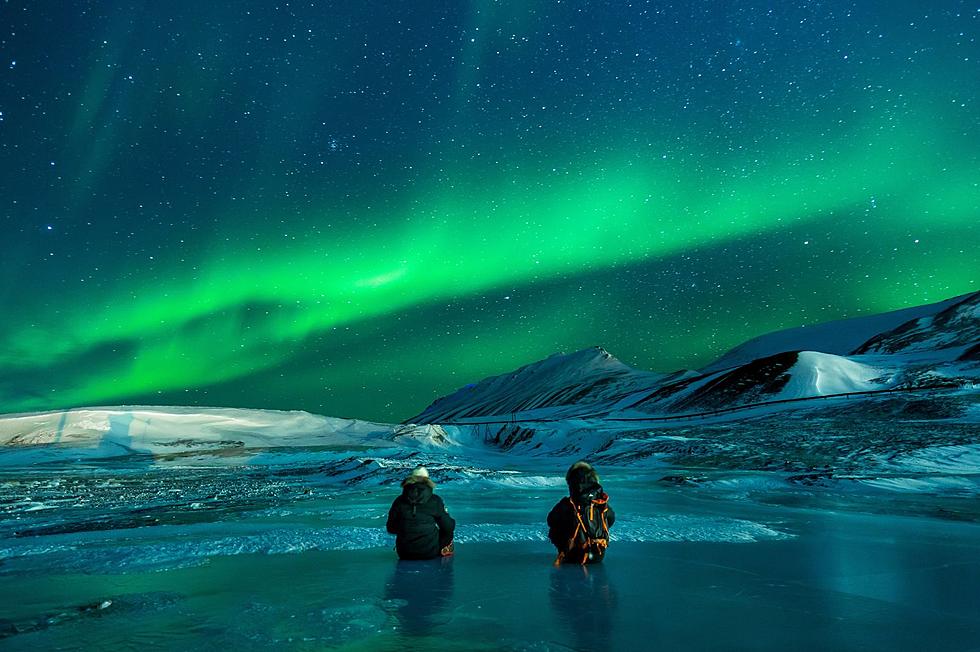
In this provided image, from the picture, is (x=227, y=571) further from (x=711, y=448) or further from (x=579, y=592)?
(x=711, y=448)

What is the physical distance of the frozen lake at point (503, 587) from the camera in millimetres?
5668

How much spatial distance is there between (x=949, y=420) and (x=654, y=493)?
2282 inches

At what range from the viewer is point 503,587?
25.1ft

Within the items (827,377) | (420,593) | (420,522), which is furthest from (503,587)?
(827,377)

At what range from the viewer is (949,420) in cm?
6425

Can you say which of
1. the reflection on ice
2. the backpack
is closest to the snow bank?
the backpack

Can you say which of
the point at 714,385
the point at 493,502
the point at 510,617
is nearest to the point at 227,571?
the point at 510,617

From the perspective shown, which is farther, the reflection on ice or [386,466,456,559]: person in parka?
[386,466,456,559]: person in parka

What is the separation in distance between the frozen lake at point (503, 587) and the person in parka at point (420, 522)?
1.16 feet

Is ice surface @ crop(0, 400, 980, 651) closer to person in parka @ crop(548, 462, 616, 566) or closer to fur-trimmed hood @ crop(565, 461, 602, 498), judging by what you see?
person in parka @ crop(548, 462, 616, 566)

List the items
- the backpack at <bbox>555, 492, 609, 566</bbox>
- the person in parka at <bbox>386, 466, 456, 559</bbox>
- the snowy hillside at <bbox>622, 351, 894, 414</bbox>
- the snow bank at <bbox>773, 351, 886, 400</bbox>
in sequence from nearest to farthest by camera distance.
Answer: the backpack at <bbox>555, 492, 609, 566</bbox>, the person in parka at <bbox>386, 466, 456, 559</bbox>, the snow bank at <bbox>773, 351, 886, 400</bbox>, the snowy hillside at <bbox>622, 351, 894, 414</bbox>

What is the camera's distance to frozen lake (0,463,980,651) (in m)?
5.67

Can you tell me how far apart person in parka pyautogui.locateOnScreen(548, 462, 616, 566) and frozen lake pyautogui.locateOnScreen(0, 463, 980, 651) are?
0.35 m

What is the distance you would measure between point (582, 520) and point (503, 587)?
1.70m
